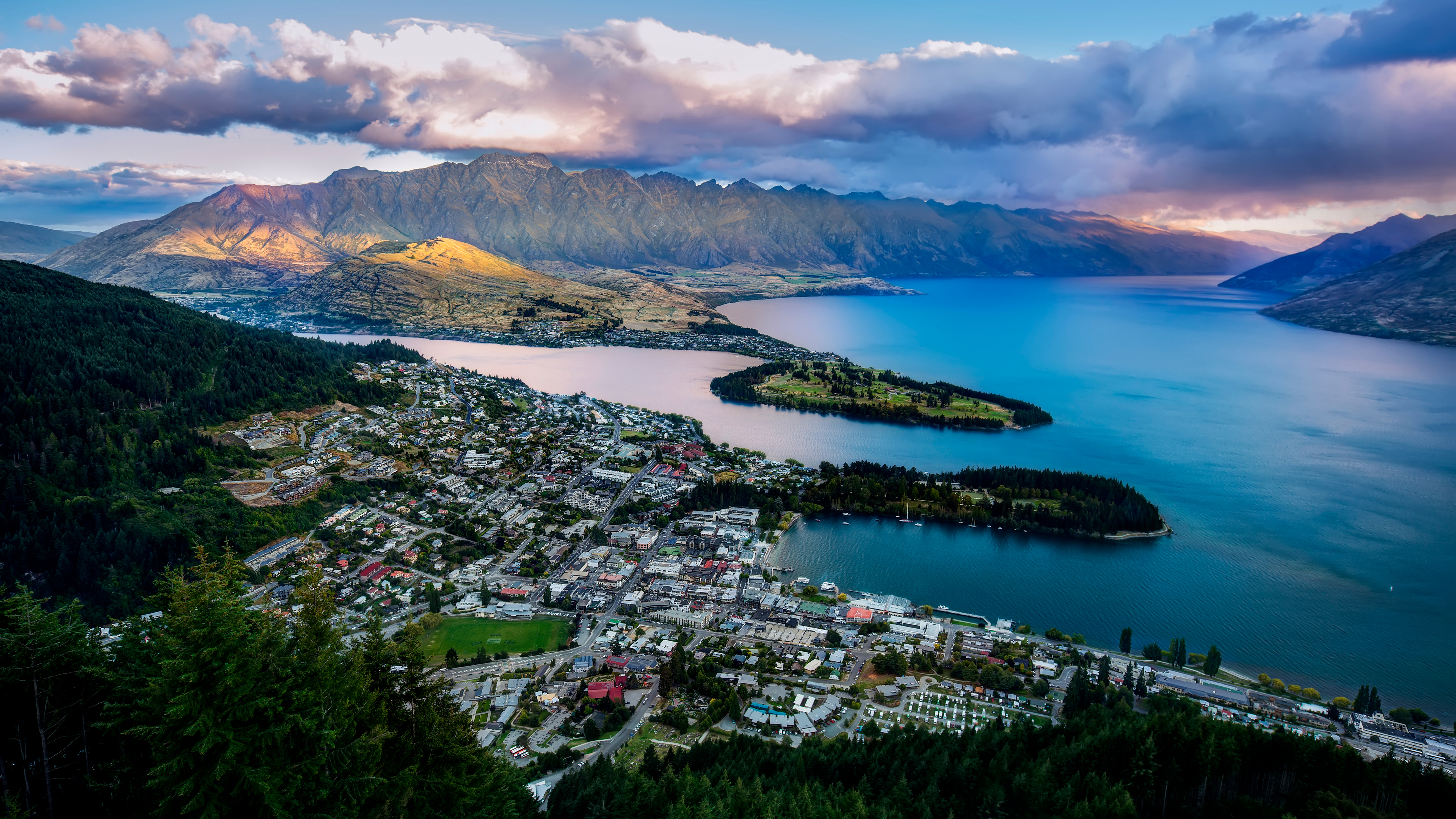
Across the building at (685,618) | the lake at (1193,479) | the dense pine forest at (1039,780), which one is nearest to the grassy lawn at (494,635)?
the building at (685,618)

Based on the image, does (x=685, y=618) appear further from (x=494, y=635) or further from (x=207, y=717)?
(x=207, y=717)

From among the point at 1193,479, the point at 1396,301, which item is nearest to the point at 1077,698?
the point at 1193,479

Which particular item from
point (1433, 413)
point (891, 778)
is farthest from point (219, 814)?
point (1433, 413)

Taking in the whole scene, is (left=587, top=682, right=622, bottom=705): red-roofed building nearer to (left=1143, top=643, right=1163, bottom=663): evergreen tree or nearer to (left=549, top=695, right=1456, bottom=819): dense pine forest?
(left=549, top=695, right=1456, bottom=819): dense pine forest

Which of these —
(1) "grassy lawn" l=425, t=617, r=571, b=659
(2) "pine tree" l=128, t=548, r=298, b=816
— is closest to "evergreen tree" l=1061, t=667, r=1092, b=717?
(1) "grassy lawn" l=425, t=617, r=571, b=659

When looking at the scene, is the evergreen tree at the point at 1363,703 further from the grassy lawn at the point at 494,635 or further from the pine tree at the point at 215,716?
the pine tree at the point at 215,716
